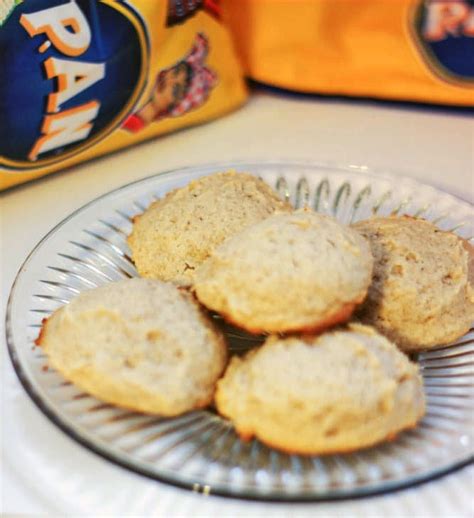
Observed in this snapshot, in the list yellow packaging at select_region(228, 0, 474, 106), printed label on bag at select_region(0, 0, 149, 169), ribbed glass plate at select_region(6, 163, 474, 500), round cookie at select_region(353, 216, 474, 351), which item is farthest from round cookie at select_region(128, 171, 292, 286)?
yellow packaging at select_region(228, 0, 474, 106)

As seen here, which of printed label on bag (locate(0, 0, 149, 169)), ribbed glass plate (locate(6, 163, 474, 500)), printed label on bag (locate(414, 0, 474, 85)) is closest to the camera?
ribbed glass plate (locate(6, 163, 474, 500))

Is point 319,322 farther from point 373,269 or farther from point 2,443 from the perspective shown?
point 2,443

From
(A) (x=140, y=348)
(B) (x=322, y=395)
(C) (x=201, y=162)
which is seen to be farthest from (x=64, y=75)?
(B) (x=322, y=395)

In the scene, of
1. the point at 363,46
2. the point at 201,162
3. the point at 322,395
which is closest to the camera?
the point at 322,395

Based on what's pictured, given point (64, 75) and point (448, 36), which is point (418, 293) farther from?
point (448, 36)

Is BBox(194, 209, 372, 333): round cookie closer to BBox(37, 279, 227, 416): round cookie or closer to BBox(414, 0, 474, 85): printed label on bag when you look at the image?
BBox(37, 279, 227, 416): round cookie

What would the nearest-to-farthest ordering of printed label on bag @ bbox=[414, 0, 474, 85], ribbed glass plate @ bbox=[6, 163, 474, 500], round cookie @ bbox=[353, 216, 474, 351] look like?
ribbed glass plate @ bbox=[6, 163, 474, 500], round cookie @ bbox=[353, 216, 474, 351], printed label on bag @ bbox=[414, 0, 474, 85]
